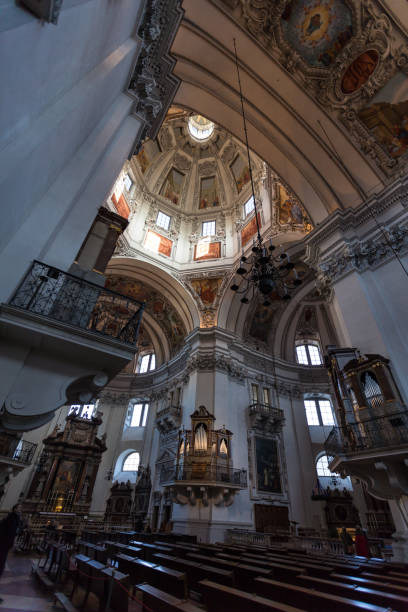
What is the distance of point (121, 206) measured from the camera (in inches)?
576

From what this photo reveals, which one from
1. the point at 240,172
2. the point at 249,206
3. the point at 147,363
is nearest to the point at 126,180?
the point at 240,172

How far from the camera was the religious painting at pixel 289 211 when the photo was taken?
484 inches

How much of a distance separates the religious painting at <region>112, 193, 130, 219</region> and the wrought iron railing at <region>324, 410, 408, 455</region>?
12.6 m

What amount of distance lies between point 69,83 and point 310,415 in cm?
1736

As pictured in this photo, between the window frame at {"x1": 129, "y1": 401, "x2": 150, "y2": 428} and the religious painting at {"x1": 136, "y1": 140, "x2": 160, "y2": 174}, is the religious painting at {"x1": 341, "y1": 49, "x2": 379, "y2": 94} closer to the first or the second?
the religious painting at {"x1": 136, "y1": 140, "x2": 160, "y2": 174}

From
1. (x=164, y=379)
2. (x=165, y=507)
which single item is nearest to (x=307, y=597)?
(x=165, y=507)

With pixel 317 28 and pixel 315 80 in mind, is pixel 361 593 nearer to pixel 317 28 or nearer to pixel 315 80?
pixel 315 80

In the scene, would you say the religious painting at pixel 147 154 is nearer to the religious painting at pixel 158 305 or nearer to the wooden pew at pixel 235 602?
the religious painting at pixel 158 305

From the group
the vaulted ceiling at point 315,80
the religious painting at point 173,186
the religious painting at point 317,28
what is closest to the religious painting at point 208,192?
the religious painting at point 173,186

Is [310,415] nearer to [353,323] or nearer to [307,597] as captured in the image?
[353,323]

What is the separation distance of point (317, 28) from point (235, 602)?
514 inches

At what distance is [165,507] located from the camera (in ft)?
38.2

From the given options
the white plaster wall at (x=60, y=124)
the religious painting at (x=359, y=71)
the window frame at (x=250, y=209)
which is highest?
the window frame at (x=250, y=209)

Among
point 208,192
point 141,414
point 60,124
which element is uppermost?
point 208,192
